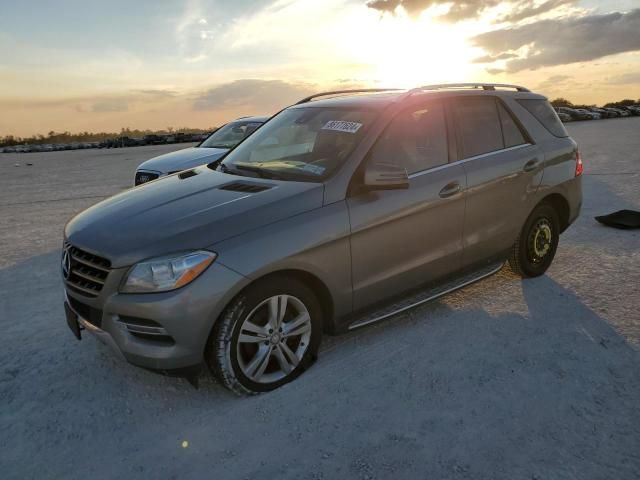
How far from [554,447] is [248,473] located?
5.10ft

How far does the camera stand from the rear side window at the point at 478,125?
13.9 feet

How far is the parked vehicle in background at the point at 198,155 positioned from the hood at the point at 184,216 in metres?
3.28

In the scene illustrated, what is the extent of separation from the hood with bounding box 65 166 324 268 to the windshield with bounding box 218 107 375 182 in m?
0.20

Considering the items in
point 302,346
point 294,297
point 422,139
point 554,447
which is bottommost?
point 554,447

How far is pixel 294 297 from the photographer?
3.20 m

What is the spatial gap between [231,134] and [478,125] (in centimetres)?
581

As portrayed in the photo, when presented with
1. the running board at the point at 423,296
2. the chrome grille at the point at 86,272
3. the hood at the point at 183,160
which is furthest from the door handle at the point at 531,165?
the hood at the point at 183,160

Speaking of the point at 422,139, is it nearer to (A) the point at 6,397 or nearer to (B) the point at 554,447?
(B) the point at 554,447

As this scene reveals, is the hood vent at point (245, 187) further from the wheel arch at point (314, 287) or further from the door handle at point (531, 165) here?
the door handle at point (531, 165)

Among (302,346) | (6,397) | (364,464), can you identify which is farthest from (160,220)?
(364,464)

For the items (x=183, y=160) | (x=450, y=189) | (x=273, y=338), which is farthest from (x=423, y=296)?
(x=183, y=160)

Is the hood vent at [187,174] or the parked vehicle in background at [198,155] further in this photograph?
the parked vehicle in background at [198,155]

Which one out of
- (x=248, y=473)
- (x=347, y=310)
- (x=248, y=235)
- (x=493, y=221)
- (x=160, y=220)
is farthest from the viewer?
(x=493, y=221)

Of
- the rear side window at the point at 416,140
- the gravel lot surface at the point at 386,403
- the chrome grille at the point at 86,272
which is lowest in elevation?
the gravel lot surface at the point at 386,403
